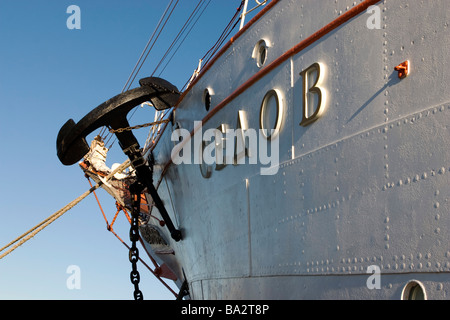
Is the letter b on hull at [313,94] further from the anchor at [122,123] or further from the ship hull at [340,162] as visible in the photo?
the anchor at [122,123]

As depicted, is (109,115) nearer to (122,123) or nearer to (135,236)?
(122,123)

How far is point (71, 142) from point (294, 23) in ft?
12.8

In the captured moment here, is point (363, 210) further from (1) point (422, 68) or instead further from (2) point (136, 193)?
(2) point (136, 193)

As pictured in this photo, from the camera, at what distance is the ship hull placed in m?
4.23

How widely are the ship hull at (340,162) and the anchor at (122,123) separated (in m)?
1.52

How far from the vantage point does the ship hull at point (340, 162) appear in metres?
4.23

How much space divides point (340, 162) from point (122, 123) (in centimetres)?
421

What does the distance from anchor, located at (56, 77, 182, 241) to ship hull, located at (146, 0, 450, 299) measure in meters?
1.52

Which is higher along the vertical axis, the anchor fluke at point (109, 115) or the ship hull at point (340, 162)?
the anchor fluke at point (109, 115)

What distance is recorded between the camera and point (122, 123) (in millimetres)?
8398

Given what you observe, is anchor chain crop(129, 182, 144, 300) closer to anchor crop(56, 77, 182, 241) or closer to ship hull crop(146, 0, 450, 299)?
anchor crop(56, 77, 182, 241)

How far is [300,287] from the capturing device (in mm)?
5457

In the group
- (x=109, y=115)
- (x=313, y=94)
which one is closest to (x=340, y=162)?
(x=313, y=94)

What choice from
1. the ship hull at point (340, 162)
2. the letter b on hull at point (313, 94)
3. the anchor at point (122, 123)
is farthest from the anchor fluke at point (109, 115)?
the letter b on hull at point (313, 94)
